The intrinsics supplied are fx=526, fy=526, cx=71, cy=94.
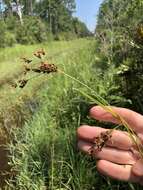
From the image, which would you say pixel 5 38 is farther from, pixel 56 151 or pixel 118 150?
pixel 118 150

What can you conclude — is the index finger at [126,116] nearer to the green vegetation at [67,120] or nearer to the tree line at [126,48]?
the green vegetation at [67,120]

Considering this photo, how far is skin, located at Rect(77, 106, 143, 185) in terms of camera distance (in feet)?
8.30

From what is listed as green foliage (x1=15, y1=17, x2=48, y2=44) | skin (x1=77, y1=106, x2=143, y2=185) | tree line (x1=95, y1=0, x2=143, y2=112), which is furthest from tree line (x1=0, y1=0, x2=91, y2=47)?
skin (x1=77, y1=106, x2=143, y2=185)

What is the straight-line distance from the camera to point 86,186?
348 cm

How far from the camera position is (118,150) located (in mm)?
2629

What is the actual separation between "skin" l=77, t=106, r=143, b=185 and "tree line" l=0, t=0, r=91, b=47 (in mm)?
11647

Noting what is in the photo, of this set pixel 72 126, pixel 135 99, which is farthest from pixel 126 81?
pixel 72 126

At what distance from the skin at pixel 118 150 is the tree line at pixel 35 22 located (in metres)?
11.6

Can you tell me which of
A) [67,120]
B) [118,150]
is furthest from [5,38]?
[118,150]

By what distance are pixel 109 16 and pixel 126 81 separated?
245cm

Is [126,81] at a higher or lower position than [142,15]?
lower

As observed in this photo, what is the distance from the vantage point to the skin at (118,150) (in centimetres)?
253

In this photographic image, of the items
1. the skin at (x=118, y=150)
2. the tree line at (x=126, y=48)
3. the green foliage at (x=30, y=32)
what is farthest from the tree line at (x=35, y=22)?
the skin at (x=118, y=150)

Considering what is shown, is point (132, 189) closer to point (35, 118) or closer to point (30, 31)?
point (35, 118)
